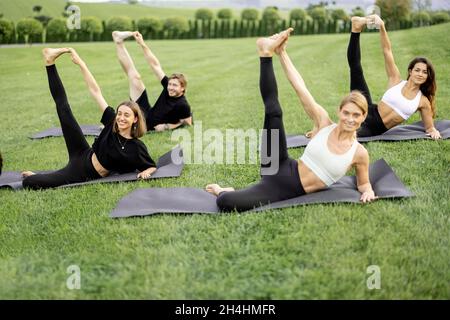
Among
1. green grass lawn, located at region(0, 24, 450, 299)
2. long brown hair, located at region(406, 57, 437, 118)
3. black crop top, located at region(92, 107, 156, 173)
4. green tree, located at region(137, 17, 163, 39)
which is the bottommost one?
green grass lawn, located at region(0, 24, 450, 299)

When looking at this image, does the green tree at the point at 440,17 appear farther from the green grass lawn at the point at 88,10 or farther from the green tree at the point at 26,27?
the green tree at the point at 26,27

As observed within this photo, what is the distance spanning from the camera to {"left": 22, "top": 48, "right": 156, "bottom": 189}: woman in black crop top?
4816 mm

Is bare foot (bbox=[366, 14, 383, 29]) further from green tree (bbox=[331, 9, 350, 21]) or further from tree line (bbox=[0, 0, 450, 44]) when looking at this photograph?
green tree (bbox=[331, 9, 350, 21])

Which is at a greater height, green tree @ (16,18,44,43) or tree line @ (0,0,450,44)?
tree line @ (0,0,450,44)

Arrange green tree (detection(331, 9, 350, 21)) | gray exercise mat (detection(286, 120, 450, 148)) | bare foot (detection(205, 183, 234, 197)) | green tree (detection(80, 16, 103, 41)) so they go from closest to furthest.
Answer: bare foot (detection(205, 183, 234, 197))
gray exercise mat (detection(286, 120, 450, 148))
green tree (detection(80, 16, 103, 41))
green tree (detection(331, 9, 350, 21))

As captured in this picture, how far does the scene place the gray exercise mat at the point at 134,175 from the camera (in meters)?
4.91

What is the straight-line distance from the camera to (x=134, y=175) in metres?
5.05

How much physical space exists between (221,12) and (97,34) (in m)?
23.8

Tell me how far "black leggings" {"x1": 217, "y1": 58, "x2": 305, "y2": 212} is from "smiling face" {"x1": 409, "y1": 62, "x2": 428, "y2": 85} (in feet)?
8.82

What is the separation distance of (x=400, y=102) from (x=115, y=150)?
372 centimetres

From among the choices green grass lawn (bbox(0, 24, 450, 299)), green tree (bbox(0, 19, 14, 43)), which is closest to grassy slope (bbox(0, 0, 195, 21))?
green tree (bbox(0, 19, 14, 43))

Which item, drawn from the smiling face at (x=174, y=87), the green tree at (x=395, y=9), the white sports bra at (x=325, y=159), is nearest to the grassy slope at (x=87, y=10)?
the green tree at (x=395, y=9)

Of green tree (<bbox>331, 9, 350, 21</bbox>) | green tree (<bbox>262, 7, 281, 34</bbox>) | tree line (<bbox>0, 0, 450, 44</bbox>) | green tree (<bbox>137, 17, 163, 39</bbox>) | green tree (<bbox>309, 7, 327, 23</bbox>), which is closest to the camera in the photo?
tree line (<bbox>0, 0, 450, 44</bbox>)
